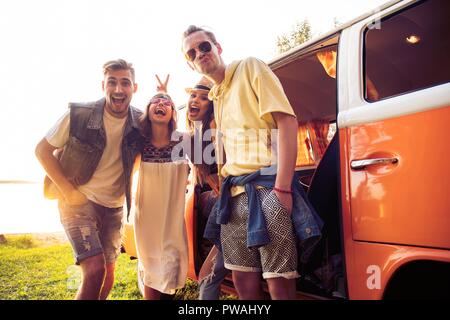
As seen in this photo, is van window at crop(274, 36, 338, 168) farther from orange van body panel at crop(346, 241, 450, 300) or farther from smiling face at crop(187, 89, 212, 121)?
orange van body panel at crop(346, 241, 450, 300)

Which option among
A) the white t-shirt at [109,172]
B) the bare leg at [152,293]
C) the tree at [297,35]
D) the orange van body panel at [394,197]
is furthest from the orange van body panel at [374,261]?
the tree at [297,35]

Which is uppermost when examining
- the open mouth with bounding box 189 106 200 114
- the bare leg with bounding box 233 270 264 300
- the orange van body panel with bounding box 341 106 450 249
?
the open mouth with bounding box 189 106 200 114

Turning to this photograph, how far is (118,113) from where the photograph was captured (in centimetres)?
254

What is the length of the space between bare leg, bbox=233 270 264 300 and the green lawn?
159cm

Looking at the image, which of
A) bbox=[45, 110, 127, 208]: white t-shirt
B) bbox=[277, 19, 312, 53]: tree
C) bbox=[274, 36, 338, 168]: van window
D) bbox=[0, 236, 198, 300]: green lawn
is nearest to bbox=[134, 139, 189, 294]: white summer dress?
bbox=[45, 110, 127, 208]: white t-shirt

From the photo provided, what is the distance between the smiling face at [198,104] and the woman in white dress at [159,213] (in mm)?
226

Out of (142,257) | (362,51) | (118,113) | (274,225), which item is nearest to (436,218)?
(274,225)

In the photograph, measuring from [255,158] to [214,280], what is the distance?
105 cm

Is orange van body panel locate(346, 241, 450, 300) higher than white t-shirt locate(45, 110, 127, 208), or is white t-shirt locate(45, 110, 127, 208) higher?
white t-shirt locate(45, 110, 127, 208)

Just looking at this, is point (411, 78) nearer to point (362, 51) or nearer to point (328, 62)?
point (328, 62)

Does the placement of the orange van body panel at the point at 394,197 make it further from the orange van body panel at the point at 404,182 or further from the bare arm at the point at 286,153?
the bare arm at the point at 286,153

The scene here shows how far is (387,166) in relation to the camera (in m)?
1.59

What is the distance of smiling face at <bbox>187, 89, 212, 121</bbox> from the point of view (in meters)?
2.40
